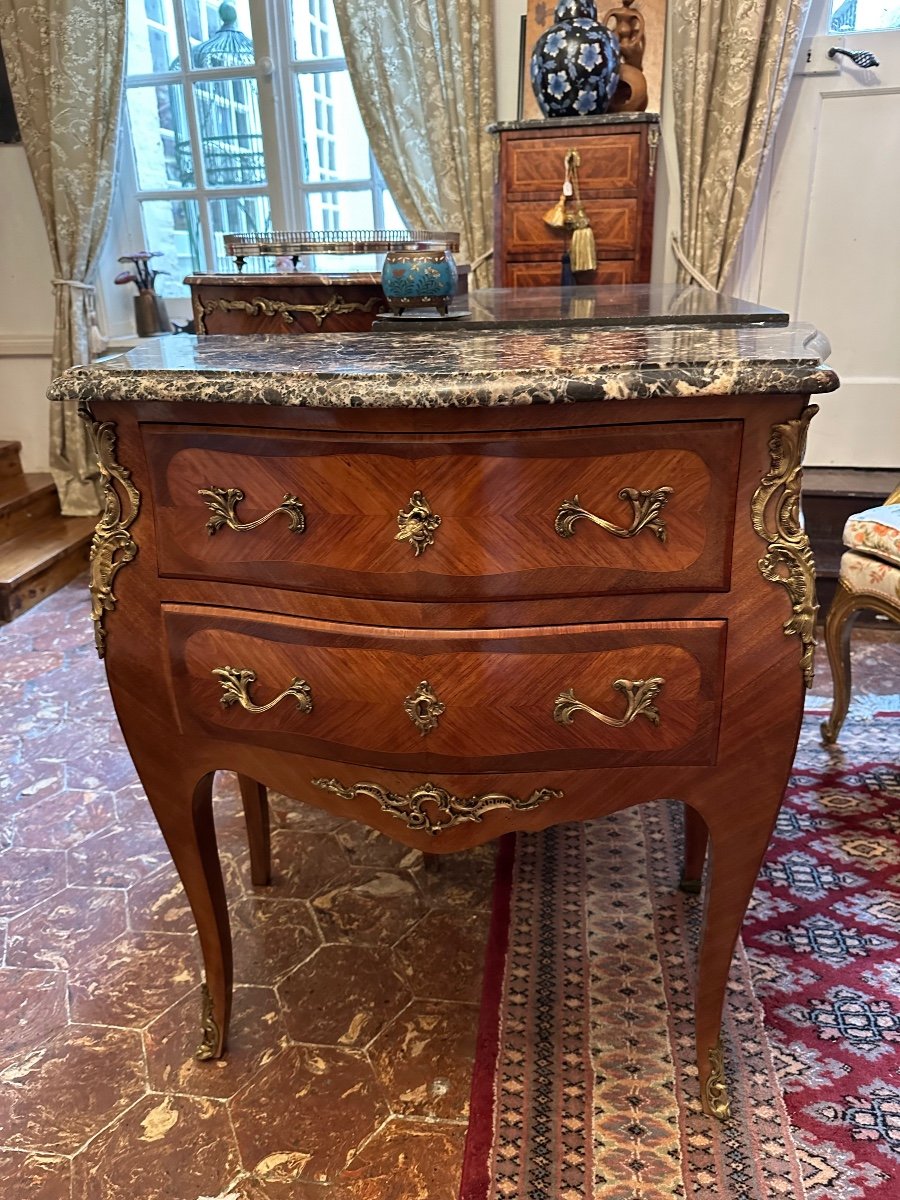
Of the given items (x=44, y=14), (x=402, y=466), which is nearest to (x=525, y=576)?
(x=402, y=466)

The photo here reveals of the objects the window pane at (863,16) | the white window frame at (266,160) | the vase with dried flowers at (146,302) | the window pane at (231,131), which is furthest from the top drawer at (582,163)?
the vase with dried flowers at (146,302)

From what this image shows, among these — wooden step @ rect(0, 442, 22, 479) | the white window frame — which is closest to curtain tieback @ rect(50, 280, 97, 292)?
the white window frame

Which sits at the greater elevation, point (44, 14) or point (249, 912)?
point (44, 14)

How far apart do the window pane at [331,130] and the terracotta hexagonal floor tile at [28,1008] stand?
122 inches

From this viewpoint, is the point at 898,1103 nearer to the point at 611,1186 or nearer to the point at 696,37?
the point at 611,1186

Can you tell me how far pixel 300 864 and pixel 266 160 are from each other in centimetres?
295

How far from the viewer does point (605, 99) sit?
261 centimetres

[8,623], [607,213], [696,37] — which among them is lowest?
[8,623]

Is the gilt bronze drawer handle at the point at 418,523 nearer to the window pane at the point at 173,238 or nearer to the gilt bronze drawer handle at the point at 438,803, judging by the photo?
the gilt bronze drawer handle at the point at 438,803

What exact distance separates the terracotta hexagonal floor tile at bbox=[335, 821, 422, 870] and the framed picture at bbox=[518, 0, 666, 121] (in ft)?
7.47

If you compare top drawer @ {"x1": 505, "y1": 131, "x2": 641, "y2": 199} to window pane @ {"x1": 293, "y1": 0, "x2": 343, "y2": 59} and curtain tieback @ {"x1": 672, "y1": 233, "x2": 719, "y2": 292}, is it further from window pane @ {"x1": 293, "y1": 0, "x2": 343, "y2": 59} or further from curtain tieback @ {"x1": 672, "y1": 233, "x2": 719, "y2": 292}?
window pane @ {"x1": 293, "y1": 0, "x2": 343, "y2": 59}

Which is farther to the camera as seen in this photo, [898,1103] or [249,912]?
[249,912]

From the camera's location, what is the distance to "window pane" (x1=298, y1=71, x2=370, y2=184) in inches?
133

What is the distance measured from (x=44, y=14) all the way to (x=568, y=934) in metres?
3.84
